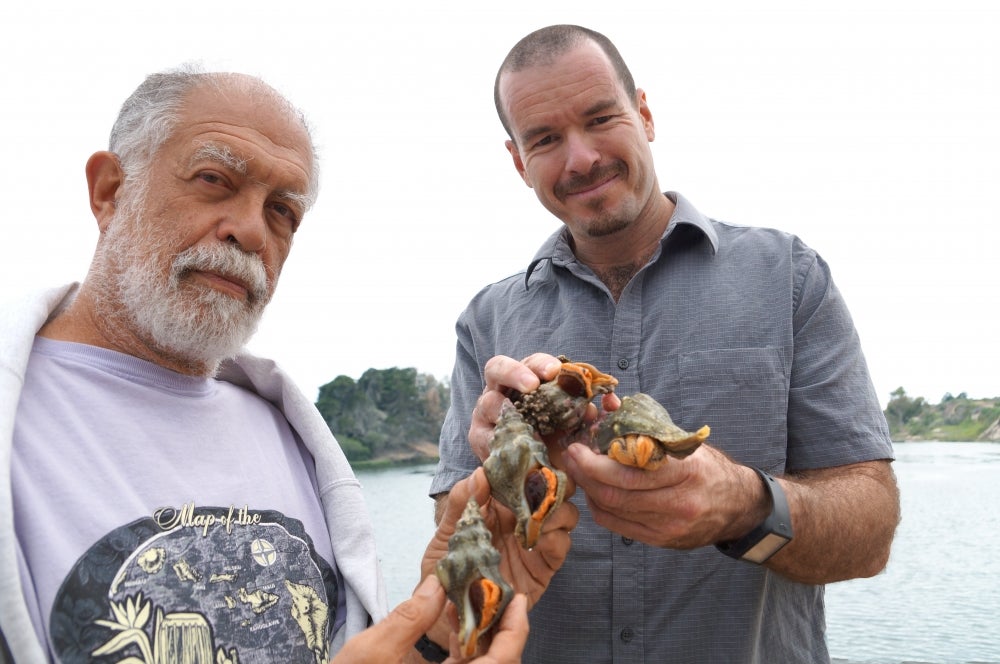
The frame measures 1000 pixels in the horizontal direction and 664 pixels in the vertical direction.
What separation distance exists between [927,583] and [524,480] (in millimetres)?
11148

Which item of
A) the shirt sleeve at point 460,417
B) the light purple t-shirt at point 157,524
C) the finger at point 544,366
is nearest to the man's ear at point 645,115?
the shirt sleeve at point 460,417

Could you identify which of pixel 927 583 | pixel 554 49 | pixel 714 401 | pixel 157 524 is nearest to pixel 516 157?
pixel 554 49

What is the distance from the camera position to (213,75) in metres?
3.04

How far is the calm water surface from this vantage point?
7492 mm

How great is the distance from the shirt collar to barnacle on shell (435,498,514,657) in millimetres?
1861

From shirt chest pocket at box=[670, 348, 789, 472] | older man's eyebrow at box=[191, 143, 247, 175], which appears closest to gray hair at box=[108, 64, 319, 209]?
older man's eyebrow at box=[191, 143, 247, 175]

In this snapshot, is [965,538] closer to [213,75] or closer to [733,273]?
[733,273]

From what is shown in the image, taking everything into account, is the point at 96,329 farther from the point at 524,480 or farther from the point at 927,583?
the point at 927,583

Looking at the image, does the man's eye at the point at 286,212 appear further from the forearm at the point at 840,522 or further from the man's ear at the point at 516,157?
the forearm at the point at 840,522

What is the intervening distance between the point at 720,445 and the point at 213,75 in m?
2.77

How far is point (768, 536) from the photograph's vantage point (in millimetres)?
2404

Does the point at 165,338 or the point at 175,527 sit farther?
the point at 165,338

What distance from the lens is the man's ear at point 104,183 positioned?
9.95 feet

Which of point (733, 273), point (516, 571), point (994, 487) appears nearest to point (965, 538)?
point (994, 487)
